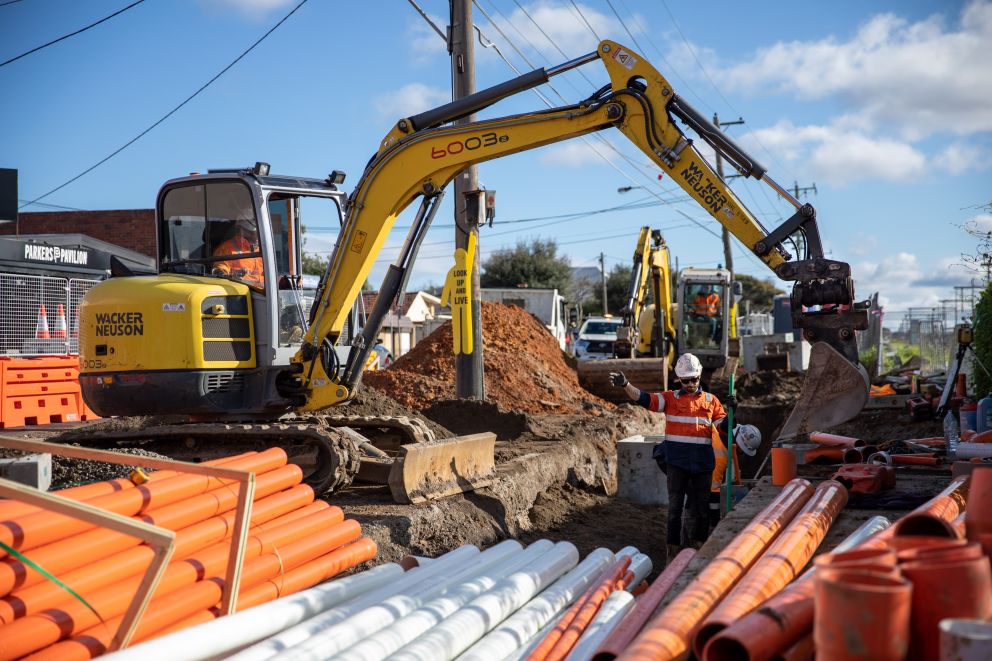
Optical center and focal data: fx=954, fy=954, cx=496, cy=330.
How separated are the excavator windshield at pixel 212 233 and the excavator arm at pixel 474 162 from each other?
815mm


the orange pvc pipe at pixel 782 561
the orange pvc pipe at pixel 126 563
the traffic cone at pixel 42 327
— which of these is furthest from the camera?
the traffic cone at pixel 42 327

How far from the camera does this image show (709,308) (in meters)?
21.9

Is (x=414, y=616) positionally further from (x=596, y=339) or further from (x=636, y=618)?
(x=596, y=339)

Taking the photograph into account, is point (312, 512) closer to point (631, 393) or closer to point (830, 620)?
point (631, 393)

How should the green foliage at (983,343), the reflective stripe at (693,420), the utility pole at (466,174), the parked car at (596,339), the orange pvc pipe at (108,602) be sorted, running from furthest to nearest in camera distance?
the parked car at (596,339)
the utility pole at (466,174)
the green foliage at (983,343)
the reflective stripe at (693,420)
the orange pvc pipe at (108,602)

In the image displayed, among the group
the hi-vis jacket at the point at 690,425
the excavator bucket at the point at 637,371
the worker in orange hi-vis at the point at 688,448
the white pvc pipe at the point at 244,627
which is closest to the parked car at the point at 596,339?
the excavator bucket at the point at 637,371

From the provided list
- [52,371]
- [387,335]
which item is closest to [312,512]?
[52,371]

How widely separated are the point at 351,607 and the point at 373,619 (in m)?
0.39

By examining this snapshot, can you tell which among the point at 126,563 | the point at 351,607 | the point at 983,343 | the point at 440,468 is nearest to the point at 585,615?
the point at 351,607

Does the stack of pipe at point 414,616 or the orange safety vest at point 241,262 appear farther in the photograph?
the orange safety vest at point 241,262

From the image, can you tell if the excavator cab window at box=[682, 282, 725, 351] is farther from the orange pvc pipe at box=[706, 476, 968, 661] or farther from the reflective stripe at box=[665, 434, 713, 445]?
the orange pvc pipe at box=[706, 476, 968, 661]

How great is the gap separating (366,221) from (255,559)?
Result: 5.13 meters

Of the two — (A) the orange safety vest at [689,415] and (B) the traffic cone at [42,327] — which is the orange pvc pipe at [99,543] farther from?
(B) the traffic cone at [42,327]

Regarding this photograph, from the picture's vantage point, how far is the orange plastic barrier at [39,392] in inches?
559
